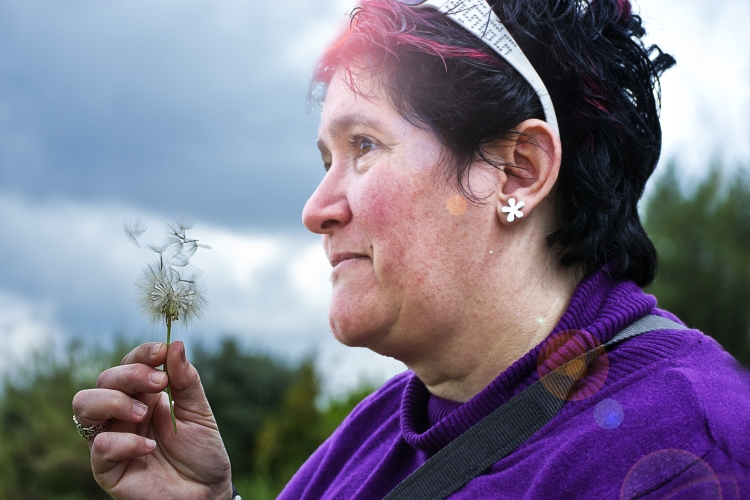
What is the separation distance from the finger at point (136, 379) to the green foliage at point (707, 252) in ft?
74.8

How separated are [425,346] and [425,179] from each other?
0.58 metres

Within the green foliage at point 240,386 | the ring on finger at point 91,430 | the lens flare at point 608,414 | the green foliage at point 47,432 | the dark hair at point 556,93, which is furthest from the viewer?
the green foliage at point 240,386

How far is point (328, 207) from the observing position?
2.44 m

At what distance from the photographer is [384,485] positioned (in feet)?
8.55

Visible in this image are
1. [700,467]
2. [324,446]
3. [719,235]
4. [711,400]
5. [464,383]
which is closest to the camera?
[700,467]

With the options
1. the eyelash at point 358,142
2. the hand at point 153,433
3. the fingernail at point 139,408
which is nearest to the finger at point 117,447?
the hand at point 153,433

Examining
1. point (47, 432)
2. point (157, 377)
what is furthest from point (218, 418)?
point (157, 377)

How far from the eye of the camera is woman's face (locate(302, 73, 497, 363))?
2283mm

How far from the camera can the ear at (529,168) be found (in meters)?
2.34

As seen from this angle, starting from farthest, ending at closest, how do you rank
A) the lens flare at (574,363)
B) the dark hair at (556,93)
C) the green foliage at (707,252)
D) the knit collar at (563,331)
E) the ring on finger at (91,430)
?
the green foliage at (707,252) < the ring on finger at (91,430) < the dark hair at (556,93) < the knit collar at (563,331) < the lens flare at (574,363)

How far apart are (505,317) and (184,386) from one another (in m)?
1.20

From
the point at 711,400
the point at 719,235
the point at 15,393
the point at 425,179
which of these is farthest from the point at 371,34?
the point at 719,235

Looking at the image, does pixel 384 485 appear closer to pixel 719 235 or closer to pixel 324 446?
pixel 324 446

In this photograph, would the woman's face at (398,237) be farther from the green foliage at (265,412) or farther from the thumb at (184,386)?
the green foliage at (265,412)
